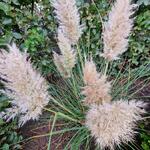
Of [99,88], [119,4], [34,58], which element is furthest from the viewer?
[34,58]

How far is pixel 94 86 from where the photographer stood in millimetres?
1682

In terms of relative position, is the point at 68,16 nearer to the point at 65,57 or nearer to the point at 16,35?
the point at 65,57

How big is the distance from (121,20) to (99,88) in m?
0.45

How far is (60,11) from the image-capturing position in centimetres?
199

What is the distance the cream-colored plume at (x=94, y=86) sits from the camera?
63.9 inches

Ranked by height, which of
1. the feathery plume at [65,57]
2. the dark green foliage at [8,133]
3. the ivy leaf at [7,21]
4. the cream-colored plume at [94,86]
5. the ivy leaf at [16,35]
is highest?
the ivy leaf at [7,21]

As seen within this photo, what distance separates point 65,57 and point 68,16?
28 centimetres

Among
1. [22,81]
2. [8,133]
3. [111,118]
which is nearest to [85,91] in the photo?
[111,118]

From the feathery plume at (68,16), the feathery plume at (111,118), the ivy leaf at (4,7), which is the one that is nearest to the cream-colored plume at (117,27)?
the feathery plume at (68,16)

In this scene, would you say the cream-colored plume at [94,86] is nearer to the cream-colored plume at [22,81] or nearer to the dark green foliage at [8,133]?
the cream-colored plume at [22,81]

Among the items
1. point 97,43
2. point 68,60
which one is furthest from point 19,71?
point 97,43

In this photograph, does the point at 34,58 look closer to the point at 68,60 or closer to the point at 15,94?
the point at 68,60

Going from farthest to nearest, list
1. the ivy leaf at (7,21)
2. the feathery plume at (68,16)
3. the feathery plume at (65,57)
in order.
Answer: the ivy leaf at (7,21) < the feathery plume at (68,16) < the feathery plume at (65,57)

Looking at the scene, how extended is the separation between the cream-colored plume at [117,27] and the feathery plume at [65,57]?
0.78ft
